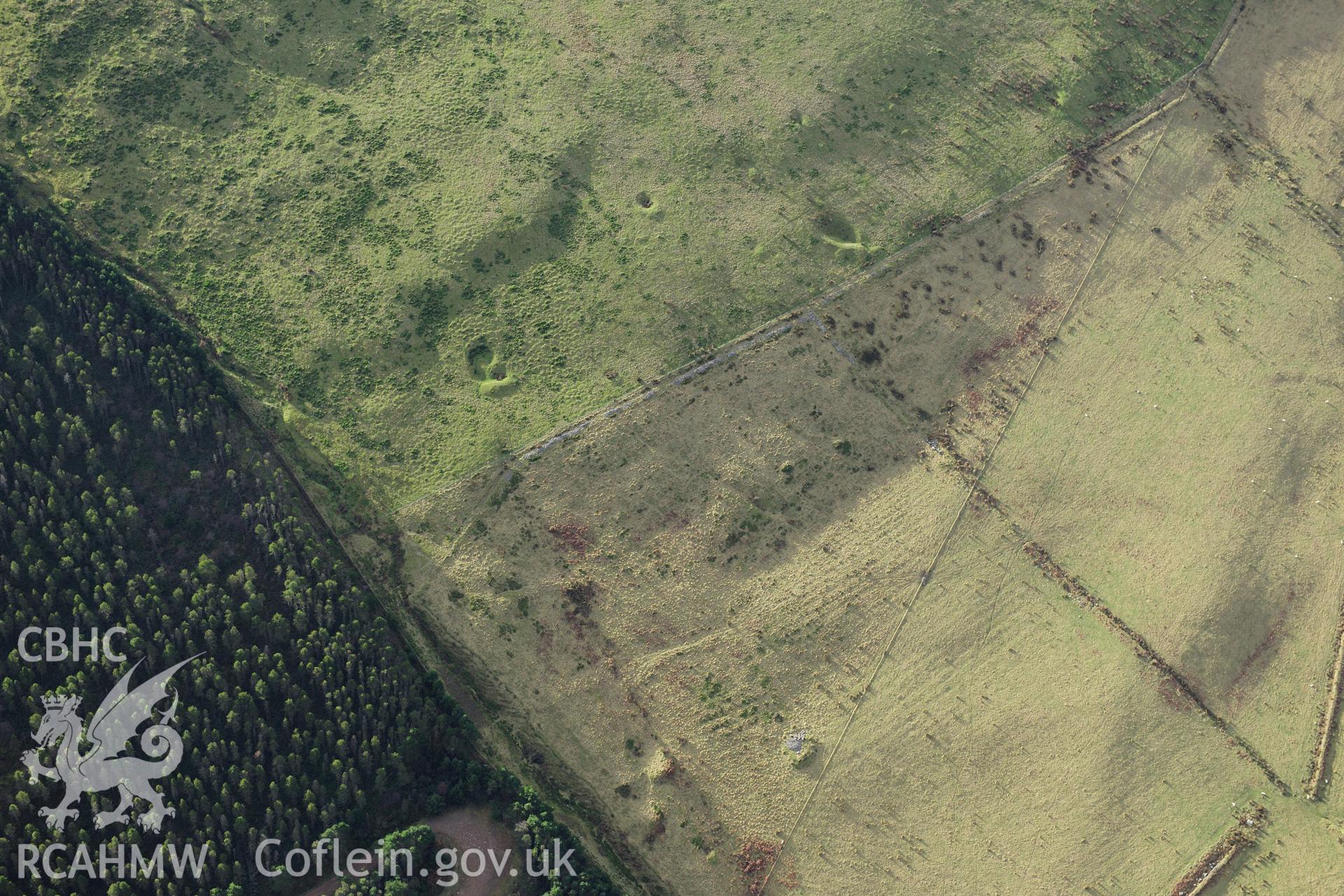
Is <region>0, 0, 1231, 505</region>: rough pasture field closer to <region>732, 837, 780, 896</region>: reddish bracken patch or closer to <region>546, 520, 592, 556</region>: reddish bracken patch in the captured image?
<region>546, 520, 592, 556</region>: reddish bracken patch

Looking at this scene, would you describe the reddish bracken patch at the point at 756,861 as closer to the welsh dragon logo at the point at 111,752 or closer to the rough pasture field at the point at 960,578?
the rough pasture field at the point at 960,578

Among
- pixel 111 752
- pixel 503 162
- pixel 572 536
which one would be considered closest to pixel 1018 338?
pixel 572 536

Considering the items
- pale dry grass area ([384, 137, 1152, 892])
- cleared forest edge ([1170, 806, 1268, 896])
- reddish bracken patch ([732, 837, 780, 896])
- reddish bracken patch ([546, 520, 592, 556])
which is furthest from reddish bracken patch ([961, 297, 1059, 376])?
reddish bracken patch ([732, 837, 780, 896])

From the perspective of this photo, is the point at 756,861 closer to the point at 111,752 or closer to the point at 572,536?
the point at 572,536

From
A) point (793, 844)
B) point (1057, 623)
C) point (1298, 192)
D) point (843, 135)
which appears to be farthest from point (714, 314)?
point (1298, 192)

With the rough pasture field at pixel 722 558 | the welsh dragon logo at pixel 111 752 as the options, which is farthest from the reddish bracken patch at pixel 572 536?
the welsh dragon logo at pixel 111 752
